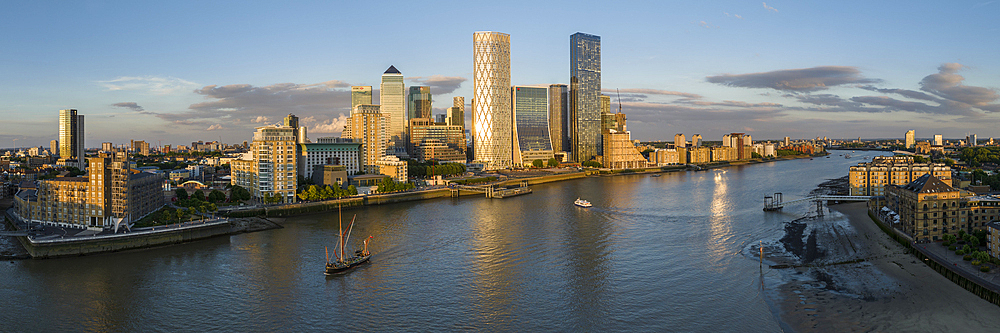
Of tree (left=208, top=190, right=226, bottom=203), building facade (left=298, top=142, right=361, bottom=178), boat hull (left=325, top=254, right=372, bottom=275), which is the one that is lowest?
boat hull (left=325, top=254, right=372, bottom=275)

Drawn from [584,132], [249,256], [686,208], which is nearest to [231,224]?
[249,256]

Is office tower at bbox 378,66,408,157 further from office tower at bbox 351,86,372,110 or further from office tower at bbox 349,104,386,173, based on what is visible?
office tower at bbox 349,104,386,173

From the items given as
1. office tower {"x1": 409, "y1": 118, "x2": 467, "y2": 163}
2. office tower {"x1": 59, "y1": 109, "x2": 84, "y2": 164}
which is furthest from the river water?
office tower {"x1": 59, "y1": 109, "x2": 84, "y2": 164}

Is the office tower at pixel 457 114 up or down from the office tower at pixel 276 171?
up

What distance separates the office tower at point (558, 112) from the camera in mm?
115312

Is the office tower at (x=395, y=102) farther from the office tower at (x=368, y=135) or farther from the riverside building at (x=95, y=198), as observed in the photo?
the riverside building at (x=95, y=198)

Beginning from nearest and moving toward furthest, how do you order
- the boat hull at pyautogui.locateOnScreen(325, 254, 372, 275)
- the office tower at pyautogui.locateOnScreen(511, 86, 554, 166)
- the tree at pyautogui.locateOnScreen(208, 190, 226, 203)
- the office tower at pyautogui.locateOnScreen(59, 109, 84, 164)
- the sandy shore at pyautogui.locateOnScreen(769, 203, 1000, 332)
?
1. the sandy shore at pyautogui.locateOnScreen(769, 203, 1000, 332)
2. the boat hull at pyautogui.locateOnScreen(325, 254, 372, 275)
3. the tree at pyautogui.locateOnScreen(208, 190, 226, 203)
4. the office tower at pyautogui.locateOnScreen(59, 109, 84, 164)
5. the office tower at pyautogui.locateOnScreen(511, 86, 554, 166)

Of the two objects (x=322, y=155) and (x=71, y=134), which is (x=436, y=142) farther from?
(x=71, y=134)

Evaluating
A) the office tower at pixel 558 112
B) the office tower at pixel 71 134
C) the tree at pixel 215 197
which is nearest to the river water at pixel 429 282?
the tree at pixel 215 197

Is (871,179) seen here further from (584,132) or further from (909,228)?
(584,132)

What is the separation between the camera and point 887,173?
40750 mm

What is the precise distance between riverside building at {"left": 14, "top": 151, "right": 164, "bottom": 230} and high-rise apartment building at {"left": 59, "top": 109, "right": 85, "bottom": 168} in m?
75.3

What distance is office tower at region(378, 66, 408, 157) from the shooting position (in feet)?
365

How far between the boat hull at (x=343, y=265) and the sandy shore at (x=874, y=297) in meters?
15.0
